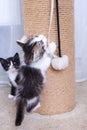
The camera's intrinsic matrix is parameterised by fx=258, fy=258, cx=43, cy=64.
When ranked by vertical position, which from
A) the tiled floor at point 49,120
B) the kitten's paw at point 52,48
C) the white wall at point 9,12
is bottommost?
the tiled floor at point 49,120

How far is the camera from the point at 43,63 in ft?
4.00

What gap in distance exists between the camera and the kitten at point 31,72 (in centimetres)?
118

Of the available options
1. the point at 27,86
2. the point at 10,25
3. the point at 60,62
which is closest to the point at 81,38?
the point at 10,25

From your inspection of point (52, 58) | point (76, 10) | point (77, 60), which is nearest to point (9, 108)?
point (52, 58)

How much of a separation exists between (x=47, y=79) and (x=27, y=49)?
0.78ft

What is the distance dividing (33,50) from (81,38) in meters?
0.66

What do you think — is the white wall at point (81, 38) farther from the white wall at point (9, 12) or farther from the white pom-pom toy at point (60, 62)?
the white pom-pom toy at point (60, 62)

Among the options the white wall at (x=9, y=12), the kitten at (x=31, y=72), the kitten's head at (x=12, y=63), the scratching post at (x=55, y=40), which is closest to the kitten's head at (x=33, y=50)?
the kitten at (x=31, y=72)

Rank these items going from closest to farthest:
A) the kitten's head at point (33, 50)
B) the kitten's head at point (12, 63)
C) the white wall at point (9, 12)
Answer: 1. the kitten's head at point (33, 50)
2. the kitten's head at point (12, 63)
3. the white wall at point (9, 12)

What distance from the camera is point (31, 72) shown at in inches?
46.9

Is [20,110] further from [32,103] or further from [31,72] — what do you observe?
[31,72]

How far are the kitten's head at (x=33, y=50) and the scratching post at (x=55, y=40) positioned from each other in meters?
0.11

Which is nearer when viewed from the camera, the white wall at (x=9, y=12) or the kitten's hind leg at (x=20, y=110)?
the kitten's hind leg at (x=20, y=110)

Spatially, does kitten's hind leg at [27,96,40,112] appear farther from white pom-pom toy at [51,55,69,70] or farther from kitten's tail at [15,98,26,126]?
white pom-pom toy at [51,55,69,70]
